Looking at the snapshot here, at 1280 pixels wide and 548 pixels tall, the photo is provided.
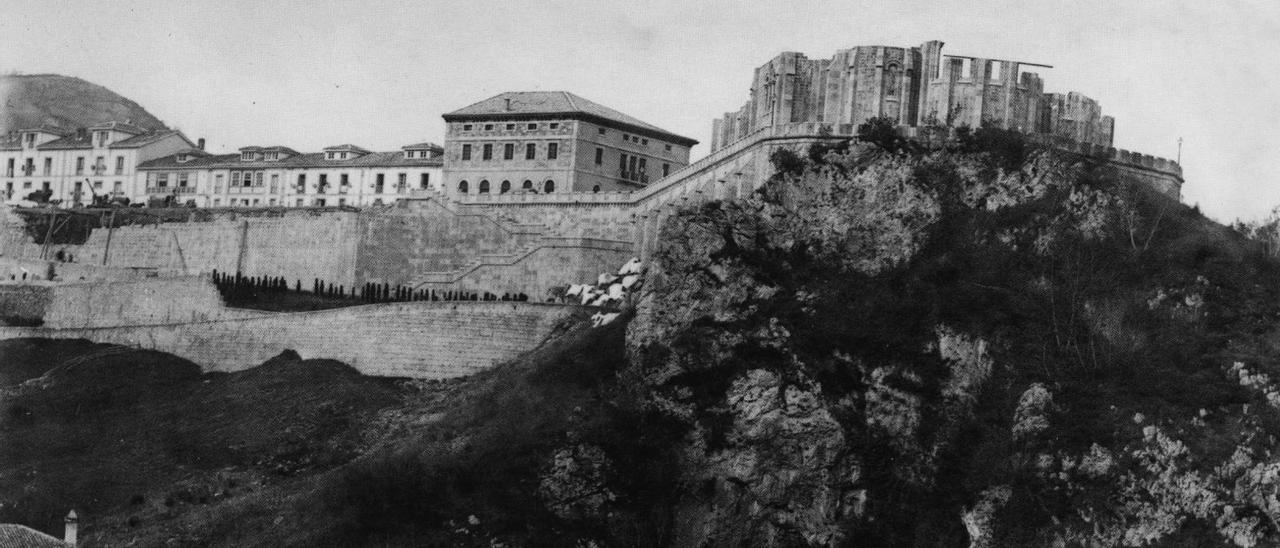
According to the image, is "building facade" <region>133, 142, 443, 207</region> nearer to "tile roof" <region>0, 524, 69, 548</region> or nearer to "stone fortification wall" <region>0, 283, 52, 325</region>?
"stone fortification wall" <region>0, 283, 52, 325</region>

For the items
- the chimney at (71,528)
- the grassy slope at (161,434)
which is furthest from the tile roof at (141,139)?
the chimney at (71,528)

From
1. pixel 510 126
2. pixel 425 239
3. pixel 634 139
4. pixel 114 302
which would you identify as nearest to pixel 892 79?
pixel 634 139

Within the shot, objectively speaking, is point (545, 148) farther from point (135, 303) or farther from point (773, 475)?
point (773, 475)

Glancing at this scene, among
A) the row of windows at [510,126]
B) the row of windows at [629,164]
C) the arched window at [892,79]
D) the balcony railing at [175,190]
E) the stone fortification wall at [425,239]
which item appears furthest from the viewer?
the balcony railing at [175,190]

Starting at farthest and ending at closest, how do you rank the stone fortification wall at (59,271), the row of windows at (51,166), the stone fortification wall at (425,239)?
the row of windows at (51,166)
the stone fortification wall at (59,271)
the stone fortification wall at (425,239)

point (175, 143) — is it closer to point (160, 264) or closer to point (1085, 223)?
point (160, 264)

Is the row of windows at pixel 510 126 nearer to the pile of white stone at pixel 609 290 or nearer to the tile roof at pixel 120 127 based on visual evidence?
the pile of white stone at pixel 609 290
